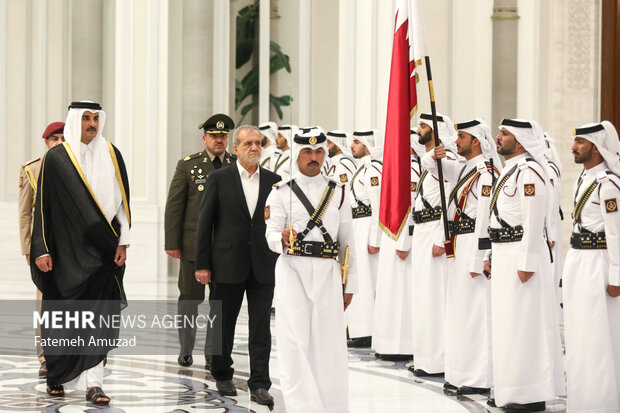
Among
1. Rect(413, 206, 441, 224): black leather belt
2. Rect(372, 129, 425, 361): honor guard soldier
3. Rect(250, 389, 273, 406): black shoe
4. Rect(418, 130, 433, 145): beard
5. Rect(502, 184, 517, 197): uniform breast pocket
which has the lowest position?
Rect(250, 389, 273, 406): black shoe

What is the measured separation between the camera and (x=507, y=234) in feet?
21.5

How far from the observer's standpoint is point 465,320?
7133 mm

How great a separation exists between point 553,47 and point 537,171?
7.74 metres

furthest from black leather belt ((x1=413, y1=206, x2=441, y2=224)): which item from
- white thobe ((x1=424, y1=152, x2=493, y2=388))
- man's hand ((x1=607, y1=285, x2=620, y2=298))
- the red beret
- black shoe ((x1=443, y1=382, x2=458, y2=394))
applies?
the red beret

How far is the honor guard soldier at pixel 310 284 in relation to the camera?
573cm

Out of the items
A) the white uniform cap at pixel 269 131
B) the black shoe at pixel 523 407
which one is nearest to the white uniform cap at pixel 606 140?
the black shoe at pixel 523 407

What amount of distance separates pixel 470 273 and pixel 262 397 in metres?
1.70

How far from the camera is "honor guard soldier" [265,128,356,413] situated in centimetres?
573

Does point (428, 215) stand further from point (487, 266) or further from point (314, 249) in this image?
point (314, 249)

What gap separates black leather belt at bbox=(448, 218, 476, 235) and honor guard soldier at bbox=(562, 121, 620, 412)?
1019 mm

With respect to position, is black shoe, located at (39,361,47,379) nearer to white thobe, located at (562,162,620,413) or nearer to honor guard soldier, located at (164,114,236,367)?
honor guard soldier, located at (164,114,236,367)

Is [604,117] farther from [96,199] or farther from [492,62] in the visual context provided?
[96,199]

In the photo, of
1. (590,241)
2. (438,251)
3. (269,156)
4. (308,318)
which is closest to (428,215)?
(438,251)

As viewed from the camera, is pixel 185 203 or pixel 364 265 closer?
pixel 185 203
